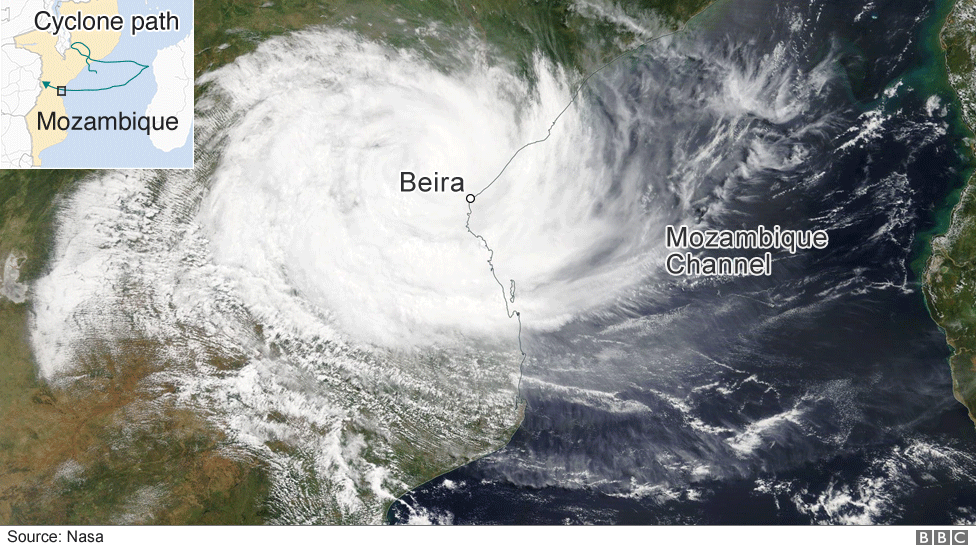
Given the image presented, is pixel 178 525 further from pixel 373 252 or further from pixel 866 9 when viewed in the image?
pixel 866 9

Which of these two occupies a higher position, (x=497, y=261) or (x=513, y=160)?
(x=513, y=160)

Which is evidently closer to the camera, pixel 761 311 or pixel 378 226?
pixel 378 226

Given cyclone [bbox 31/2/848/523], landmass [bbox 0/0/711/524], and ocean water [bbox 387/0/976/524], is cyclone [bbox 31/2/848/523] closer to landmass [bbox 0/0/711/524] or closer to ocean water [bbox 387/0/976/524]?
ocean water [bbox 387/0/976/524]

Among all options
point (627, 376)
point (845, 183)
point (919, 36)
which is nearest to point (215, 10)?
point (627, 376)

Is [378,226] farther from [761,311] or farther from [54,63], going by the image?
[761,311]
